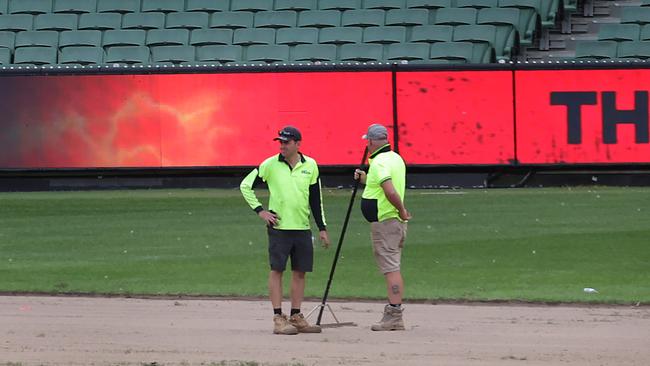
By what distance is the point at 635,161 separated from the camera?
28.9m

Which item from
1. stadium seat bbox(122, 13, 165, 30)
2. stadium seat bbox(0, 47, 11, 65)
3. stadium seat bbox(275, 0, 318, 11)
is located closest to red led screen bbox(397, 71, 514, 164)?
stadium seat bbox(275, 0, 318, 11)

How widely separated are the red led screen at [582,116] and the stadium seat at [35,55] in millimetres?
11149

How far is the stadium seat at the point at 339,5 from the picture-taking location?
111 ft

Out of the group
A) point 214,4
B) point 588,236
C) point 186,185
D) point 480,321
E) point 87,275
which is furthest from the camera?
point 214,4

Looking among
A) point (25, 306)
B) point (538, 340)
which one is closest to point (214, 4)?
point (25, 306)

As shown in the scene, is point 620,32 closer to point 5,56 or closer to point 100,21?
point 100,21

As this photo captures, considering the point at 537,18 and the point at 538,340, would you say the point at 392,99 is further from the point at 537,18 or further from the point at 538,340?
the point at 538,340

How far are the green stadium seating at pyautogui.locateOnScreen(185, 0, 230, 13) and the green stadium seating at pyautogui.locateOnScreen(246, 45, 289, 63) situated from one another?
2410mm

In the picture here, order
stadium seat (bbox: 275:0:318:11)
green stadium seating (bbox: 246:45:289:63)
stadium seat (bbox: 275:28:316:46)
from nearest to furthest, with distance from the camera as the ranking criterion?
green stadium seating (bbox: 246:45:289:63), stadium seat (bbox: 275:28:316:46), stadium seat (bbox: 275:0:318:11)

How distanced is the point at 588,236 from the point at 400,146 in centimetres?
910

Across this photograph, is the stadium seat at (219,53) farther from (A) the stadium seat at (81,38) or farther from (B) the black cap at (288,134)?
(B) the black cap at (288,134)

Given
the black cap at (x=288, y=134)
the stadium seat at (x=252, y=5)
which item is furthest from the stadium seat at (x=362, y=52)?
the black cap at (x=288, y=134)

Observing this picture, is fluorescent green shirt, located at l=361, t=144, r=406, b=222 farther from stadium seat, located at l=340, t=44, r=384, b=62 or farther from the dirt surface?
stadium seat, located at l=340, t=44, r=384, b=62

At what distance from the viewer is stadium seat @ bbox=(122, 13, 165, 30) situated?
34.3 metres
